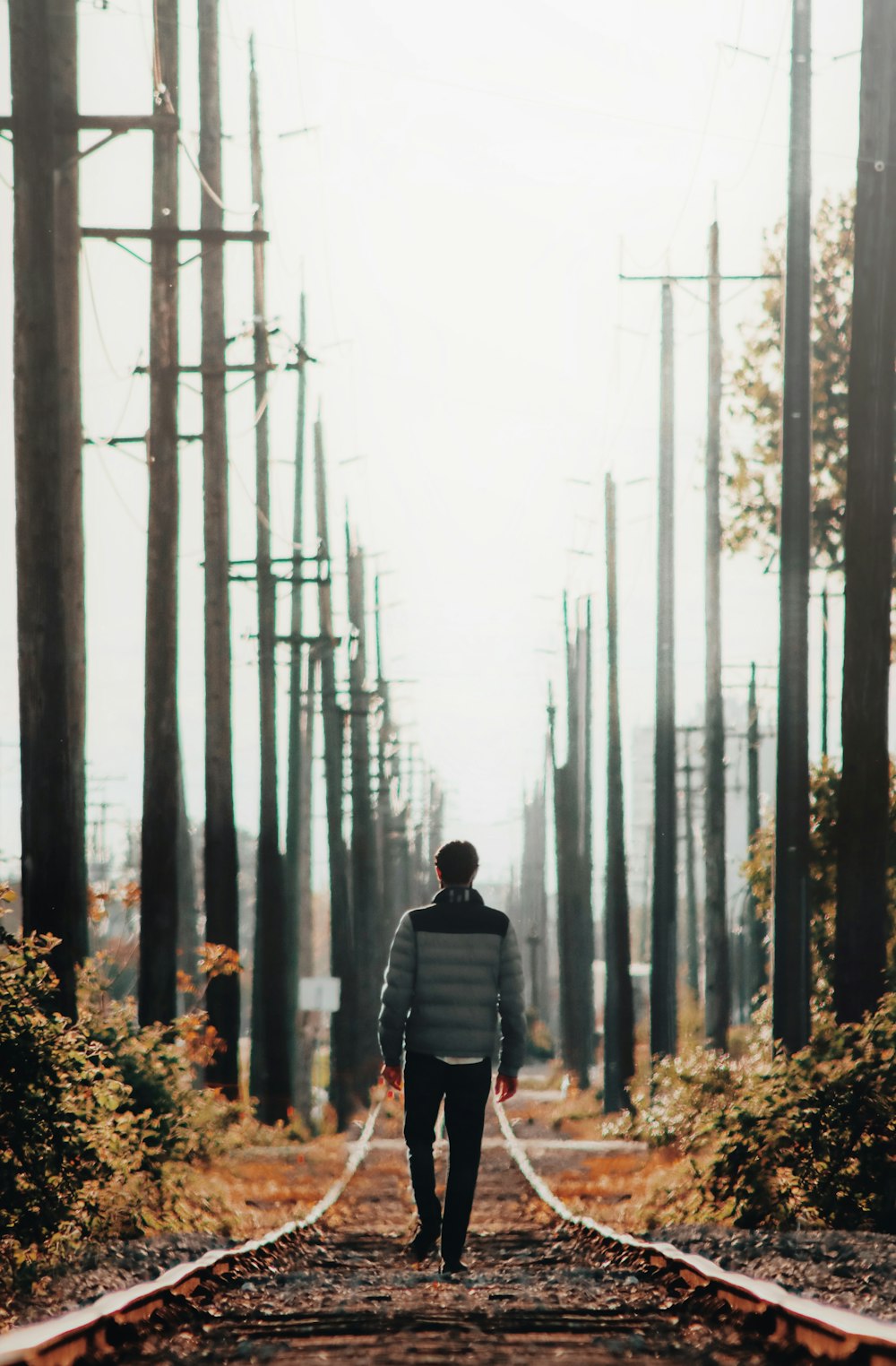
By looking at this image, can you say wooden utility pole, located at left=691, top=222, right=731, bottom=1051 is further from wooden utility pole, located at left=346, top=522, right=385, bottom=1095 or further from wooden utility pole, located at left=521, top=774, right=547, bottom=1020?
wooden utility pole, located at left=521, top=774, right=547, bottom=1020

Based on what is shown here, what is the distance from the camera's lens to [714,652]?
1167 inches

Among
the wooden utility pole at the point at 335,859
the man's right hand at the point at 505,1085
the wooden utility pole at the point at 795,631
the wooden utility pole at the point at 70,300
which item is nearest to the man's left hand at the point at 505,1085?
the man's right hand at the point at 505,1085

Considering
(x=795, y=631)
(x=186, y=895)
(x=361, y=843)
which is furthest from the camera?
(x=186, y=895)

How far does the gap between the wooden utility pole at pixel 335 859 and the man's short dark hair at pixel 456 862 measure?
30.5 metres

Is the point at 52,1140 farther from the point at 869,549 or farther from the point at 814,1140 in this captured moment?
the point at 869,549

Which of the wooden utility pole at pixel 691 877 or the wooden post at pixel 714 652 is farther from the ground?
the wooden post at pixel 714 652

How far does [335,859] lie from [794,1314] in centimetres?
3426

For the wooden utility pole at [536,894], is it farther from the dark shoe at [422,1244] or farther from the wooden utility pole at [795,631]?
the dark shoe at [422,1244]

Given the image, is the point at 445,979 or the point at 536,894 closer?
the point at 445,979

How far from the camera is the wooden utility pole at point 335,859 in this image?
133 ft

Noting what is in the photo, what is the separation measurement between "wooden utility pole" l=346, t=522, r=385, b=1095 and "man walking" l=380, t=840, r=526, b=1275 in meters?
33.0

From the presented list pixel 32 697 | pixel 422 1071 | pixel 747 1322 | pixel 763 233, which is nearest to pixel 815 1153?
pixel 422 1071

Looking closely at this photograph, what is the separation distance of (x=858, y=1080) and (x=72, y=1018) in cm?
513

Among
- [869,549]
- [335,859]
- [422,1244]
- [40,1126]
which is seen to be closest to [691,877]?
[335,859]
